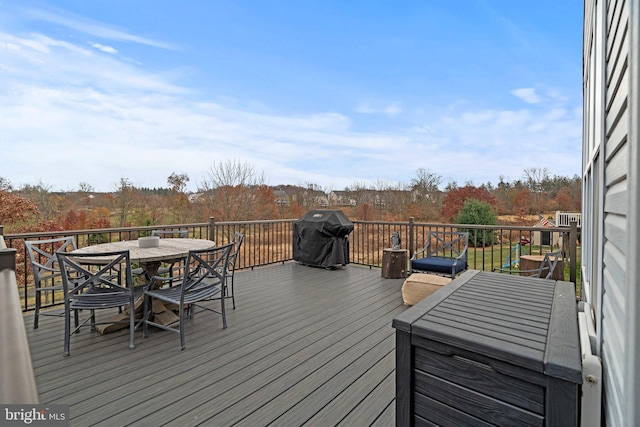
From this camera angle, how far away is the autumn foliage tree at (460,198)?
9.83 meters

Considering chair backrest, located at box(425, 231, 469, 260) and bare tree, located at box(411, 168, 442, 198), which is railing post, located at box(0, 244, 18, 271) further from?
bare tree, located at box(411, 168, 442, 198)

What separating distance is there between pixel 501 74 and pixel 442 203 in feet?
13.0

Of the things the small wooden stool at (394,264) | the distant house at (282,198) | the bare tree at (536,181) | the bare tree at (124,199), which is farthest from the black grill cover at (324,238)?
the bare tree at (536,181)

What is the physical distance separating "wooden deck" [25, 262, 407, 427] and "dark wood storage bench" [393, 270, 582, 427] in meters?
0.63

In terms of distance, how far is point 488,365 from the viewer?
1.23 metres

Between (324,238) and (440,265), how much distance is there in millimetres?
2250

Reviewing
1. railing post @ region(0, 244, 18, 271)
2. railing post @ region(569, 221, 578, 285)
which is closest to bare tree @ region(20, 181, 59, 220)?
railing post @ region(0, 244, 18, 271)

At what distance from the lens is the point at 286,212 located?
1178cm

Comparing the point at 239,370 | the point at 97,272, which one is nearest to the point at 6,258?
the point at 97,272

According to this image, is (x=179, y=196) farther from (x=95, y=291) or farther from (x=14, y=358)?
(x=14, y=358)

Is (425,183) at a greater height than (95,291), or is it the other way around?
(425,183)

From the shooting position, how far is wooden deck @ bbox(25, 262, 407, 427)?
189 cm

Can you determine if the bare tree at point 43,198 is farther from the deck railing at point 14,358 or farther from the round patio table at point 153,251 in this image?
the deck railing at point 14,358

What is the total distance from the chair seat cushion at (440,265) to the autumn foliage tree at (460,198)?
5.88 m
